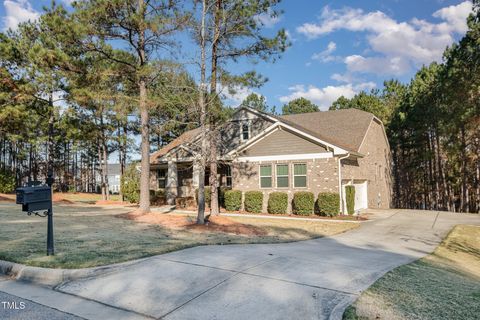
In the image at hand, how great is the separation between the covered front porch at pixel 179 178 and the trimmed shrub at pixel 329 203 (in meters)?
6.60

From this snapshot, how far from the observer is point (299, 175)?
1891cm

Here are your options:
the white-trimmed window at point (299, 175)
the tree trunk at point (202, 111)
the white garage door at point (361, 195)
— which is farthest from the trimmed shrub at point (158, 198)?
the white garage door at point (361, 195)

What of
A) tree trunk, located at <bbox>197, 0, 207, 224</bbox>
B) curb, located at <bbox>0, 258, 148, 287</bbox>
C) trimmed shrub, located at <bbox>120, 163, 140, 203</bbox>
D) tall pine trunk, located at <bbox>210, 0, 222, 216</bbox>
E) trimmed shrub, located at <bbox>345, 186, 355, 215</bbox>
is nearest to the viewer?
curb, located at <bbox>0, 258, 148, 287</bbox>

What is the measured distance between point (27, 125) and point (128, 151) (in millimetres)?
12631

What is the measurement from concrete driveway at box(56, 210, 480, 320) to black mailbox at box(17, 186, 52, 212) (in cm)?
186

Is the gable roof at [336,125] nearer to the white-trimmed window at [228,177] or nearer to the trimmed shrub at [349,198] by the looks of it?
the trimmed shrub at [349,198]

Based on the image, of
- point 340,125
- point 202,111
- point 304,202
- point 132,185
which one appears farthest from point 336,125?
point 132,185

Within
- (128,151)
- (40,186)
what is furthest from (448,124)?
(128,151)

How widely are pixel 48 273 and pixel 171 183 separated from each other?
18.2 m

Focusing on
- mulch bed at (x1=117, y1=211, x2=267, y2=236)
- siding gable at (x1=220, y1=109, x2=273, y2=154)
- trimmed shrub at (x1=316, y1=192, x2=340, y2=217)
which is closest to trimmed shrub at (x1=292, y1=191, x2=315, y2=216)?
trimmed shrub at (x1=316, y1=192, x2=340, y2=217)

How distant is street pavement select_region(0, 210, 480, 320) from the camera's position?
4.36 metres

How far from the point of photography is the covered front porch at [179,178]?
75.3 feet

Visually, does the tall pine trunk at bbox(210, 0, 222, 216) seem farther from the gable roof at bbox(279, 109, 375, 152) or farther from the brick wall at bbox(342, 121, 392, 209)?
the brick wall at bbox(342, 121, 392, 209)

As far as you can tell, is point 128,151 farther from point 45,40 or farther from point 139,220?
point 139,220
